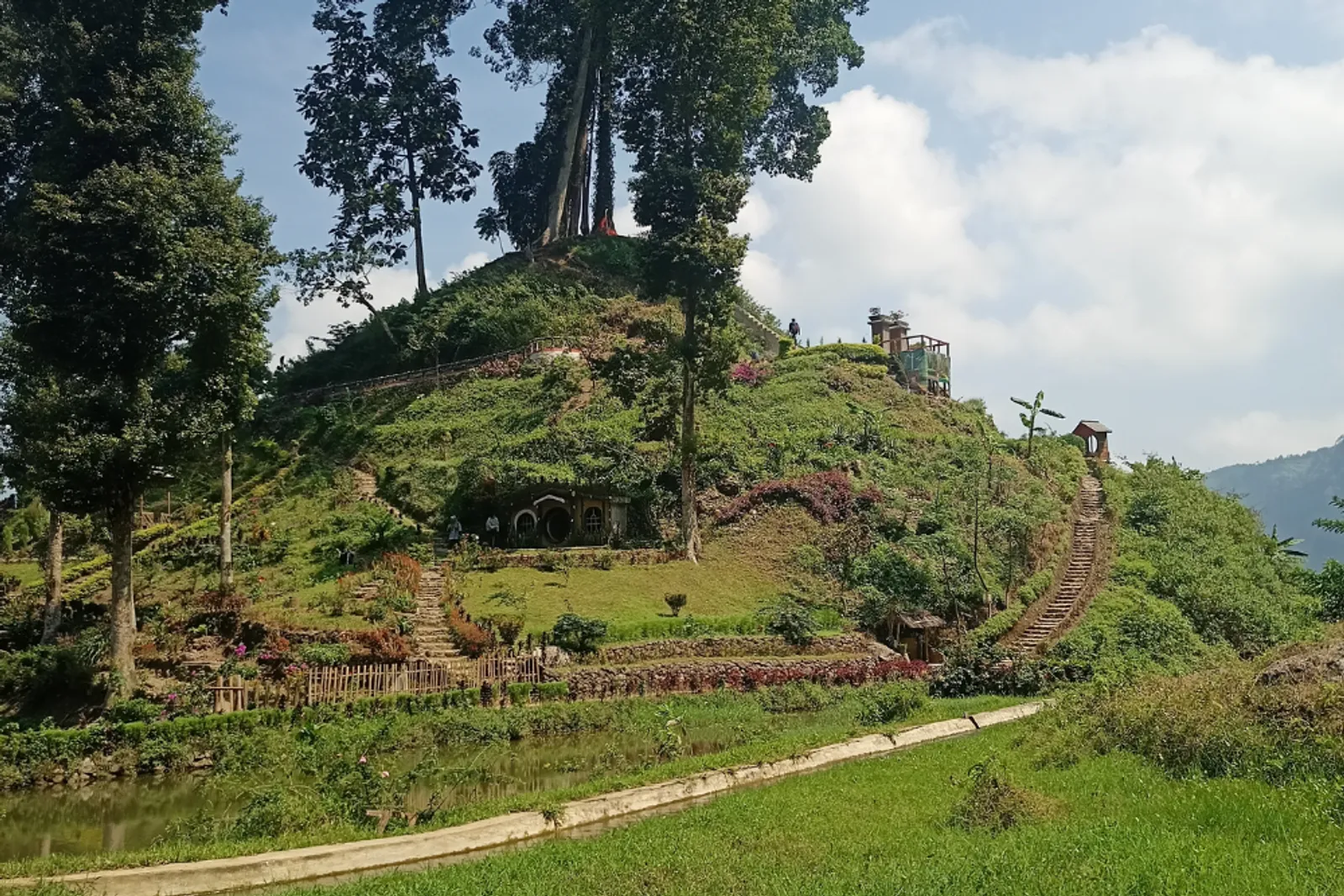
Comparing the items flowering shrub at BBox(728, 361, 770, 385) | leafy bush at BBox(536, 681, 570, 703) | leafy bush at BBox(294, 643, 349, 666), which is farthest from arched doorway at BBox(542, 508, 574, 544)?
flowering shrub at BBox(728, 361, 770, 385)

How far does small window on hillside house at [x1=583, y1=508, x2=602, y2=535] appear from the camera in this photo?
37.1 metres

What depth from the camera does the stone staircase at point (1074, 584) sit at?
30.2 metres

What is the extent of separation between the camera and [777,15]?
38812 mm

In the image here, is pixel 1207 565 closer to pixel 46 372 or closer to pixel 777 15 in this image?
pixel 777 15

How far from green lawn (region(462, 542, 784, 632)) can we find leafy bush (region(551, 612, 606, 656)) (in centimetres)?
140

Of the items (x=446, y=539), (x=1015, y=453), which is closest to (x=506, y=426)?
(x=446, y=539)

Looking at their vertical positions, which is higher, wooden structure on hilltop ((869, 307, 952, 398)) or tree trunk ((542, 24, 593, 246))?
tree trunk ((542, 24, 593, 246))

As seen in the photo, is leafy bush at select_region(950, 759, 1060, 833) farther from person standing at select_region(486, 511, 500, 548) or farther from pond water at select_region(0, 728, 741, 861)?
person standing at select_region(486, 511, 500, 548)

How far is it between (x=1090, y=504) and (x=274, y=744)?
111 feet

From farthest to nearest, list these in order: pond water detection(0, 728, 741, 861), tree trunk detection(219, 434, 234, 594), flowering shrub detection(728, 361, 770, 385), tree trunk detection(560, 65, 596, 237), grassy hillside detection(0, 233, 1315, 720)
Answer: tree trunk detection(560, 65, 596, 237) → flowering shrub detection(728, 361, 770, 385) → tree trunk detection(219, 434, 234, 594) → grassy hillside detection(0, 233, 1315, 720) → pond water detection(0, 728, 741, 861)

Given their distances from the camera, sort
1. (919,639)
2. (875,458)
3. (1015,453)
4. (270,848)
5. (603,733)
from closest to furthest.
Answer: (270,848), (603,733), (919,639), (875,458), (1015,453)

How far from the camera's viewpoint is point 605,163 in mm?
67688

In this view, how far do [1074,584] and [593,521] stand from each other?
17.9 meters

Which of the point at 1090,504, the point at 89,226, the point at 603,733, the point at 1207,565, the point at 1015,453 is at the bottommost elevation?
the point at 603,733
